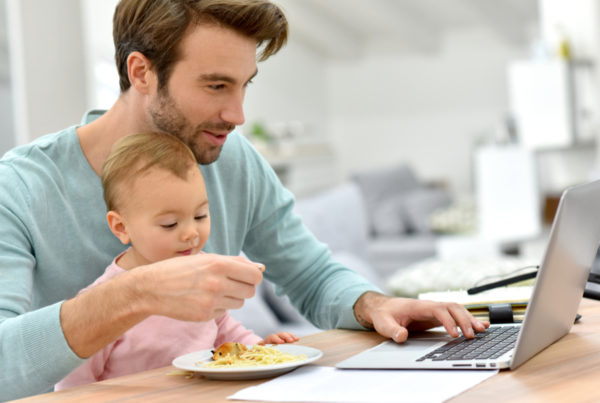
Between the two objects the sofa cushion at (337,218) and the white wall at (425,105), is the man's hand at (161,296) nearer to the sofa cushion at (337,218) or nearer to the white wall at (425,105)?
the sofa cushion at (337,218)

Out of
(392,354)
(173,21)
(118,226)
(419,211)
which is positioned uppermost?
(173,21)

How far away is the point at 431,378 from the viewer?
94 centimetres

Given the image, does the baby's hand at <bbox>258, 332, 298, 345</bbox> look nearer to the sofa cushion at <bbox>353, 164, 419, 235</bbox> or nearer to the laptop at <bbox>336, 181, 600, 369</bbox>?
Result: the laptop at <bbox>336, 181, 600, 369</bbox>

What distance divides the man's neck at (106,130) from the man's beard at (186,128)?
0.16 feet

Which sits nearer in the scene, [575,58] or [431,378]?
[431,378]

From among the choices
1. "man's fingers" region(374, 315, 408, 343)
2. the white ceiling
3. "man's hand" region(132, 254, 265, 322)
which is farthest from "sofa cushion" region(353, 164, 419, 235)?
"man's hand" region(132, 254, 265, 322)

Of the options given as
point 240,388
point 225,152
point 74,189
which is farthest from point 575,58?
point 240,388

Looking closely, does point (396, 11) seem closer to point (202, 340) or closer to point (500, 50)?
point (500, 50)

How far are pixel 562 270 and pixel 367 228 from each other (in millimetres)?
5694

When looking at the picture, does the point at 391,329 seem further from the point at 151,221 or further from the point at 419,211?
the point at 419,211

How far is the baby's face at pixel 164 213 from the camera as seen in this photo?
48.3 inches

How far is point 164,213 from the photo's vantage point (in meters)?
1.23

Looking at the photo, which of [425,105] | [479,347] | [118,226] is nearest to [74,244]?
[118,226]

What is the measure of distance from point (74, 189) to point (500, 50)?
871 cm
